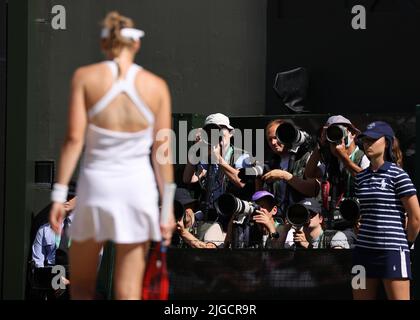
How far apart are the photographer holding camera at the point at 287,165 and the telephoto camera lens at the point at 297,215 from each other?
42cm

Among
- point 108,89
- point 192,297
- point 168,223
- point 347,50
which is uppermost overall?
point 347,50

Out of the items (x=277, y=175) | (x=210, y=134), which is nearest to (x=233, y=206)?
(x=277, y=175)

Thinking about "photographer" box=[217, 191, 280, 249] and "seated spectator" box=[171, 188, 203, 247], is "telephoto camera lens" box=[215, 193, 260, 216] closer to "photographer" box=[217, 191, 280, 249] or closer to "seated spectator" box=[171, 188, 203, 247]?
"photographer" box=[217, 191, 280, 249]

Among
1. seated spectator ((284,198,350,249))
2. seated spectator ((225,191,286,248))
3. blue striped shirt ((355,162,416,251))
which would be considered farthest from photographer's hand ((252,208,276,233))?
blue striped shirt ((355,162,416,251))

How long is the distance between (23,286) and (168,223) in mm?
2591

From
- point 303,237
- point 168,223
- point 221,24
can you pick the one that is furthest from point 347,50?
point 168,223

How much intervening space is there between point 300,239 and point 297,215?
0.28m

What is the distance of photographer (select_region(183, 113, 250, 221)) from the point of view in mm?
8281

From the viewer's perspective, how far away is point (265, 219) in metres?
7.89

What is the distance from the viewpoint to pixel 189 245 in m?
8.19

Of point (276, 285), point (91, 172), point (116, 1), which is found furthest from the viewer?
point (116, 1)

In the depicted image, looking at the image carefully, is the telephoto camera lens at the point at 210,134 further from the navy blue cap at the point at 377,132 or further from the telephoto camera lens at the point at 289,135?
the navy blue cap at the point at 377,132

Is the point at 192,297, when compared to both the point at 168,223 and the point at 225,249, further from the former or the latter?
the point at 168,223

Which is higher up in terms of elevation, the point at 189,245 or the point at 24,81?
the point at 24,81
